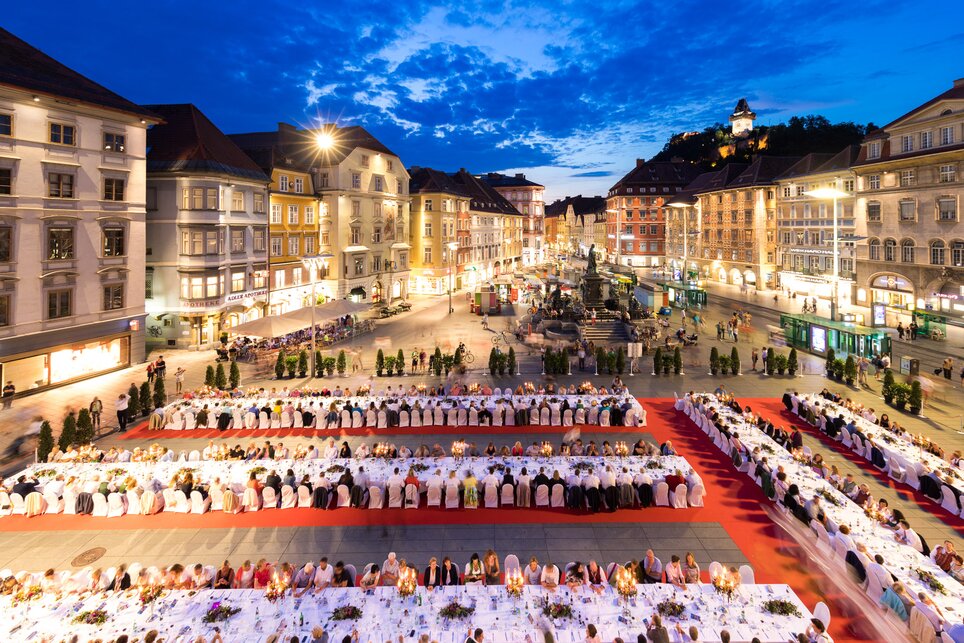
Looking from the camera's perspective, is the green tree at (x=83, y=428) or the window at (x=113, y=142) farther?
the window at (x=113, y=142)

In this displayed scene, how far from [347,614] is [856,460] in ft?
60.6

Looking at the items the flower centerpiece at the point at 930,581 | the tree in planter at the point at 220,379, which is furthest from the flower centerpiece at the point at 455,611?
the tree in planter at the point at 220,379

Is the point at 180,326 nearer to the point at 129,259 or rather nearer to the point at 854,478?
the point at 129,259

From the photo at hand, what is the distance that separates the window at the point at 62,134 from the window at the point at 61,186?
1781mm

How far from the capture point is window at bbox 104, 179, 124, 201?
30.3m

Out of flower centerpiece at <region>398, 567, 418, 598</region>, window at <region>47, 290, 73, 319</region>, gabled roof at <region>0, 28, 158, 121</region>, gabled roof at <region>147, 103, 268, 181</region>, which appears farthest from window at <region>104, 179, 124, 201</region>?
flower centerpiece at <region>398, 567, 418, 598</region>

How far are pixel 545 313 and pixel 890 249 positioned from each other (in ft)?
105

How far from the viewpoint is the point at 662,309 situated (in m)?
51.6

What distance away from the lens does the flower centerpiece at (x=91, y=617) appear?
9148 millimetres

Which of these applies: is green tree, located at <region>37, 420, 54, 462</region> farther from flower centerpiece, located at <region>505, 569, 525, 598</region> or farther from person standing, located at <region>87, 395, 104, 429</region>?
flower centerpiece, located at <region>505, 569, 525, 598</region>

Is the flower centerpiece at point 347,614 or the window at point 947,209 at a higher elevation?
the window at point 947,209

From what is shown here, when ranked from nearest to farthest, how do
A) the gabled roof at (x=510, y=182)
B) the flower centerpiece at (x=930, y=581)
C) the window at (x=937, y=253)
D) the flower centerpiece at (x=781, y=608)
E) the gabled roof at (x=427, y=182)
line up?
the flower centerpiece at (x=781, y=608), the flower centerpiece at (x=930, y=581), the window at (x=937, y=253), the gabled roof at (x=427, y=182), the gabled roof at (x=510, y=182)

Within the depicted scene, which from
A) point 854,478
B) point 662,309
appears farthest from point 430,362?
point 662,309

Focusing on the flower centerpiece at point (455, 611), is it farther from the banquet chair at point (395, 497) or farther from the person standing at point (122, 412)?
the person standing at point (122, 412)
